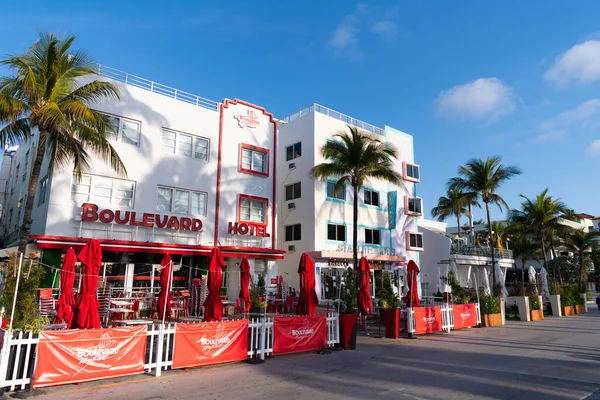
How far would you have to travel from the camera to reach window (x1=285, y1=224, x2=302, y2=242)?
2761 cm

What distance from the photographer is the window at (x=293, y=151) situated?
28875 millimetres

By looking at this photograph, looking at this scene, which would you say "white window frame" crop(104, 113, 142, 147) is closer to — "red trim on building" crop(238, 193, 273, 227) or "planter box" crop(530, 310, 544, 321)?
"red trim on building" crop(238, 193, 273, 227)

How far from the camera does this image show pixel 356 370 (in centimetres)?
939

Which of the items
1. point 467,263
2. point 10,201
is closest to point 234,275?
point 10,201

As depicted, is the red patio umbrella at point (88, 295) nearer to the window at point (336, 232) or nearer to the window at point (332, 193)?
the window at point (336, 232)

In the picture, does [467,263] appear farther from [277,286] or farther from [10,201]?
[10,201]

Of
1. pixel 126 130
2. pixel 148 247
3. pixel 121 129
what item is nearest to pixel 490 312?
pixel 148 247

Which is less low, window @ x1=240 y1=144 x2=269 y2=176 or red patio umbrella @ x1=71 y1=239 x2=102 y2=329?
window @ x1=240 y1=144 x2=269 y2=176

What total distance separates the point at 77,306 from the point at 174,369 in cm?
265

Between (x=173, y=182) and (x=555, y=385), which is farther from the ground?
(x=173, y=182)

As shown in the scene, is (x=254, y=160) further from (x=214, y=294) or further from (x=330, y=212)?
(x=214, y=294)

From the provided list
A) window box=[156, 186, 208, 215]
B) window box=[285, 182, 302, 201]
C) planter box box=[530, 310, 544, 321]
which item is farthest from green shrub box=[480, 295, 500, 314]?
window box=[156, 186, 208, 215]

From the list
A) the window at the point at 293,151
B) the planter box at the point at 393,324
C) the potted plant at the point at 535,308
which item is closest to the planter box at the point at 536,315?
the potted plant at the point at 535,308

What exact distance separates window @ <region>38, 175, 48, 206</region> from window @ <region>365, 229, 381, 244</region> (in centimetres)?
2025
